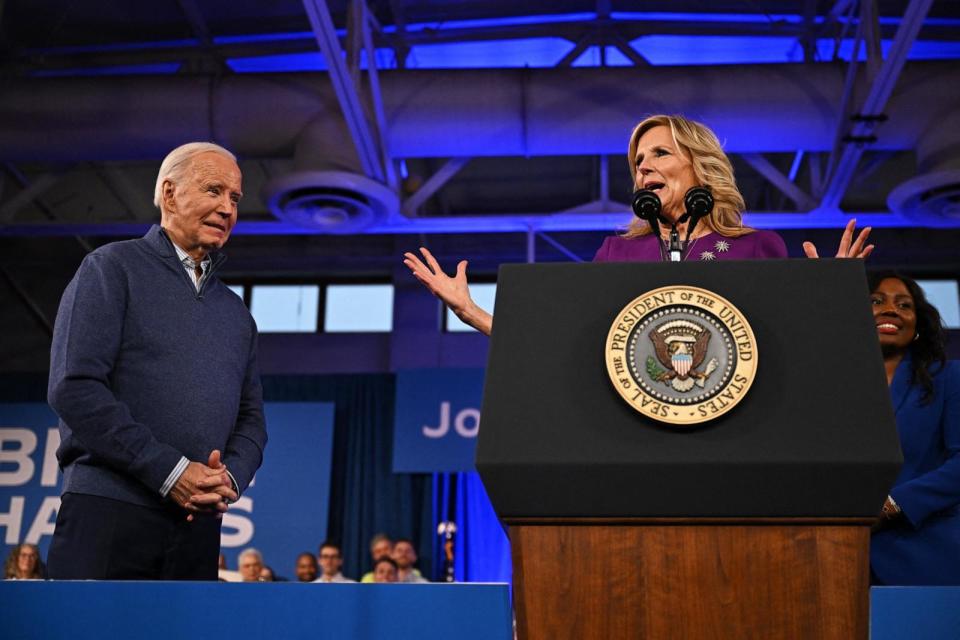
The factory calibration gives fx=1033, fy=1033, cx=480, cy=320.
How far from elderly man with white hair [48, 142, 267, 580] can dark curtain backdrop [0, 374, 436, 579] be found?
22.8 ft

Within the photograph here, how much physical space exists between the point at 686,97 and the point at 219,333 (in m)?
4.26

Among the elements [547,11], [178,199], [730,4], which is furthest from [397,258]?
[178,199]

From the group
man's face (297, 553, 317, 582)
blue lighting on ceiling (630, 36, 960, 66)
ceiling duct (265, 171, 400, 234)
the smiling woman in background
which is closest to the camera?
the smiling woman in background

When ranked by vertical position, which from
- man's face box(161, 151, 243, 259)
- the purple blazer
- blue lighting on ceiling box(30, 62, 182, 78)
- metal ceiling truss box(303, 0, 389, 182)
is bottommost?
the purple blazer

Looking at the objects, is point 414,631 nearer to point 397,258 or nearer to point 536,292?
point 536,292

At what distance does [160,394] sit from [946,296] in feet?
30.9

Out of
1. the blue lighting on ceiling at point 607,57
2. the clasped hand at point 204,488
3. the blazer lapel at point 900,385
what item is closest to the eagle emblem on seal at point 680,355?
the clasped hand at point 204,488

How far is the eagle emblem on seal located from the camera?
104 centimetres

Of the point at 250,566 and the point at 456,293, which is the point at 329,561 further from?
the point at 456,293

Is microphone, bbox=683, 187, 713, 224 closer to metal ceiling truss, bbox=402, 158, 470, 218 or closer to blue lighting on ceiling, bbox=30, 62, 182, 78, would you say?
metal ceiling truss, bbox=402, 158, 470, 218

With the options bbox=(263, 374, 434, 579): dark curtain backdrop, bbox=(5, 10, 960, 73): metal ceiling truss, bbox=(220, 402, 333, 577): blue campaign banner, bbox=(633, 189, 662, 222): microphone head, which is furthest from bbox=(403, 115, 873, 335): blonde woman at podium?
bbox=(263, 374, 434, 579): dark curtain backdrop

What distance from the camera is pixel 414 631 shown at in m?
1.18

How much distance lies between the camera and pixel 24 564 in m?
7.08

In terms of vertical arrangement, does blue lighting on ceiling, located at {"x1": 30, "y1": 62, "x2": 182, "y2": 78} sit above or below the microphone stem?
above
